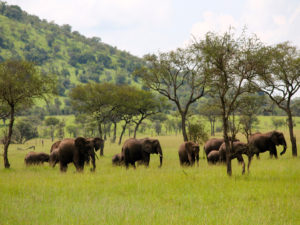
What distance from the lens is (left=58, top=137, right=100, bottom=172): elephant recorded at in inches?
727

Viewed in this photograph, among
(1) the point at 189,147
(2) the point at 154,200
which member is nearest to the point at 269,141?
(1) the point at 189,147

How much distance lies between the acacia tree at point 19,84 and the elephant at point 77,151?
663cm

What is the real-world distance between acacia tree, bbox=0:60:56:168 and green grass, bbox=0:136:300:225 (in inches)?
442

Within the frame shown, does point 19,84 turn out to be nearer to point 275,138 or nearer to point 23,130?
point 275,138

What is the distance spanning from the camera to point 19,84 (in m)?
23.4

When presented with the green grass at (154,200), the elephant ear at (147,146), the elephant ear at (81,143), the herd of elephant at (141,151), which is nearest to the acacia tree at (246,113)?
the herd of elephant at (141,151)

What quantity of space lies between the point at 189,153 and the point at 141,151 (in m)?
3.70

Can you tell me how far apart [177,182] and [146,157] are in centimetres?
748

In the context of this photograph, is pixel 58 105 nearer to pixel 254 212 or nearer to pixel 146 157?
pixel 146 157

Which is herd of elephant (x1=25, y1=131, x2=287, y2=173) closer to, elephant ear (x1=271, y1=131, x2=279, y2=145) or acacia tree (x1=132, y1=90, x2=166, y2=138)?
elephant ear (x1=271, y1=131, x2=279, y2=145)

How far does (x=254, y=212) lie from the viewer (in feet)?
30.1

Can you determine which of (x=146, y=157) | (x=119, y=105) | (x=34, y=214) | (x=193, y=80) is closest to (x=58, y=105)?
(x=119, y=105)

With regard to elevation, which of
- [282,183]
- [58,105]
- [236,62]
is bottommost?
[282,183]

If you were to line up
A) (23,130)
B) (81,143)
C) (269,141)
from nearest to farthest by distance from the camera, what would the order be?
1. (81,143)
2. (269,141)
3. (23,130)
